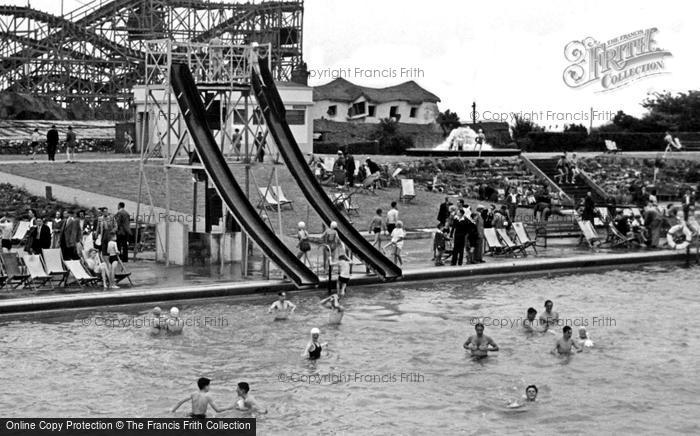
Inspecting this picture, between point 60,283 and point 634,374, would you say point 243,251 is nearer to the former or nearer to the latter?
point 60,283

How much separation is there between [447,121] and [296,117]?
89.0ft

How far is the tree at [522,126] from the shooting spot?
241 ft

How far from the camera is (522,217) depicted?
42656 millimetres

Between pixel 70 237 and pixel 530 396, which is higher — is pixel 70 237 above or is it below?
above

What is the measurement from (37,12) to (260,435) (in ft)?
164

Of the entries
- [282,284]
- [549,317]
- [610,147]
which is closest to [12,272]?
[282,284]

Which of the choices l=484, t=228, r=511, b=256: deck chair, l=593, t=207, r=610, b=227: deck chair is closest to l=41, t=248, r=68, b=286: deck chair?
l=484, t=228, r=511, b=256: deck chair

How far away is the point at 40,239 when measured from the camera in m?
29.5

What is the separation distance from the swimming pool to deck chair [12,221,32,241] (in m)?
6.64

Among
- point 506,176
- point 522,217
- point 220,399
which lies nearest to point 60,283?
point 220,399

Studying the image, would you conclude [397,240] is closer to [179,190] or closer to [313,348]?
Answer: [313,348]

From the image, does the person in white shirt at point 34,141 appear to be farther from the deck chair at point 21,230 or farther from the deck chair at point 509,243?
the deck chair at point 509,243

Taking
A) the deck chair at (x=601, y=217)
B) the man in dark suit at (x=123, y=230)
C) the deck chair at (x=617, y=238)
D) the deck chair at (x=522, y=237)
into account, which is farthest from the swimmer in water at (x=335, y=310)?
the deck chair at (x=601, y=217)

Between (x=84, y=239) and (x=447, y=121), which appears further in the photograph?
(x=447, y=121)
